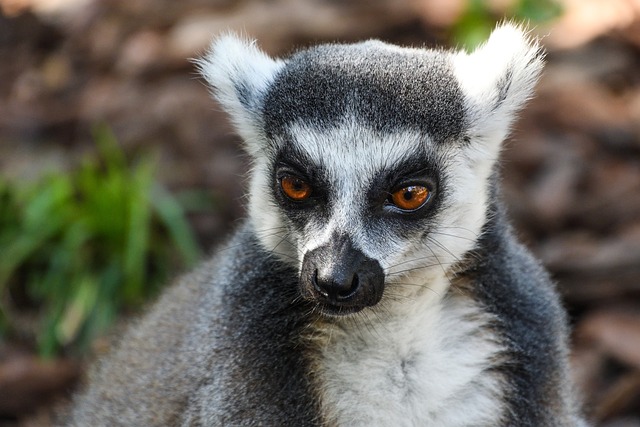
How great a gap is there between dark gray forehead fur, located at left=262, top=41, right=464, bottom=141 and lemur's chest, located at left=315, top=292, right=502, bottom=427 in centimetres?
77

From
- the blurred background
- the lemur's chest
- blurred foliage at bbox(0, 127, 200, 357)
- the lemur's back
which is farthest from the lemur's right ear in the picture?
blurred foliage at bbox(0, 127, 200, 357)

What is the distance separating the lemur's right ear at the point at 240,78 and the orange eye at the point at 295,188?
14.5 inches

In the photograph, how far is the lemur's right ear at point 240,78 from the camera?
12.3 ft

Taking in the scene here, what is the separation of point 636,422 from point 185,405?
2.81 metres

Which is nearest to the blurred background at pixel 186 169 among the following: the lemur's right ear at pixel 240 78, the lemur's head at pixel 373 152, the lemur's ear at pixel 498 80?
the lemur's right ear at pixel 240 78

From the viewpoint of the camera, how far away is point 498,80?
3.62 metres

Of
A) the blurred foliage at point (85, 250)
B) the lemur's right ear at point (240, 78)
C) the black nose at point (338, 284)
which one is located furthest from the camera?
the blurred foliage at point (85, 250)

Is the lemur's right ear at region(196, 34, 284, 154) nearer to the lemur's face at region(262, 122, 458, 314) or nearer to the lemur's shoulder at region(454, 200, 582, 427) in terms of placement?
the lemur's face at region(262, 122, 458, 314)

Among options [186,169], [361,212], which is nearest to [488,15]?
[186,169]

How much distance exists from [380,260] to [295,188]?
440mm

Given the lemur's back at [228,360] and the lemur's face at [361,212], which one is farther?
the lemur's back at [228,360]

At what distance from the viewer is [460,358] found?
3559 millimetres

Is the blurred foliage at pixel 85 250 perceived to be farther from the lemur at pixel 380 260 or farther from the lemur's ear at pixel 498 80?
the lemur's ear at pixel 498 80

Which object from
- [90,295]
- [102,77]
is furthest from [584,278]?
[102,77]
